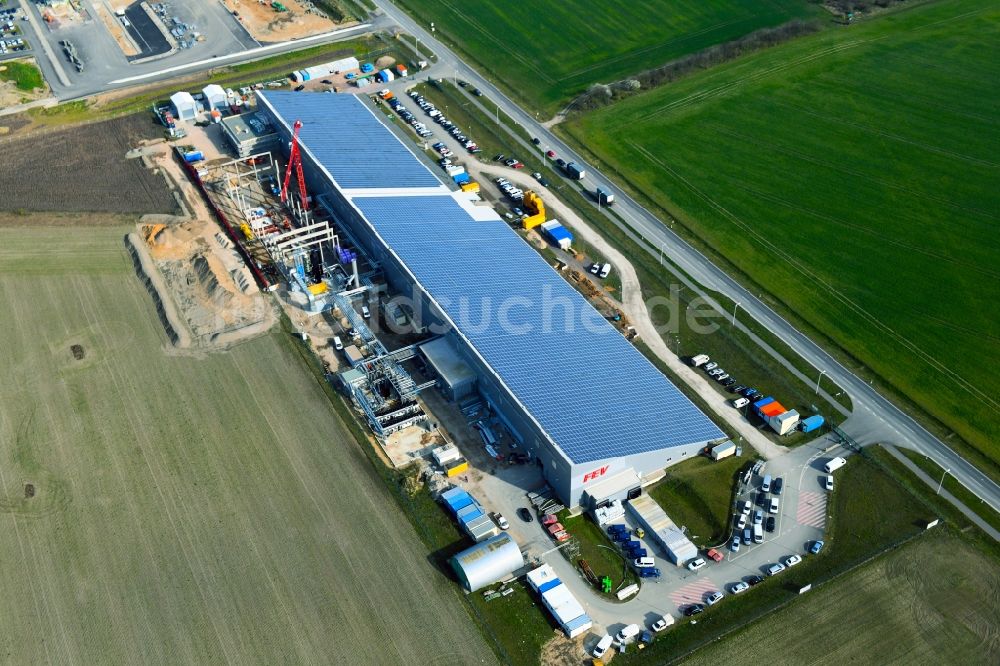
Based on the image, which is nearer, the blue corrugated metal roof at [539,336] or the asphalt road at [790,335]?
the blue corrugated metal roof at [539,336]

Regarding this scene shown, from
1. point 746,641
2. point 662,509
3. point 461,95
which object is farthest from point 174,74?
A: point 746,641

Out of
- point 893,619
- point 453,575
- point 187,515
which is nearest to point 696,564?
point 893,619

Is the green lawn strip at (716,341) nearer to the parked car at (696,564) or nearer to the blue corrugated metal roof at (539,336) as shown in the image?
the blue corrugated metal roof at (539,336)

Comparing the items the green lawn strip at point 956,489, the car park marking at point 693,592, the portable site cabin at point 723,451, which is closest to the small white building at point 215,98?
the portable site cabin at point 723,451

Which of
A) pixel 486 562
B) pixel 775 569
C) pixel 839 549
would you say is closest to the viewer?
pixel 486 562

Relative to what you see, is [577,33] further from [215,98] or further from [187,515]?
[187,515]

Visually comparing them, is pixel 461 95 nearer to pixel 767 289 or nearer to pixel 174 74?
pixel 174 74

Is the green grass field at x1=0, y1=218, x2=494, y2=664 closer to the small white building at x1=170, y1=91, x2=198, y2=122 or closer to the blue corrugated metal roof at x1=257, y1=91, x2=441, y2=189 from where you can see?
the blue corrugated metal roof at x1=257, y1=91, x2=441, y2=189
